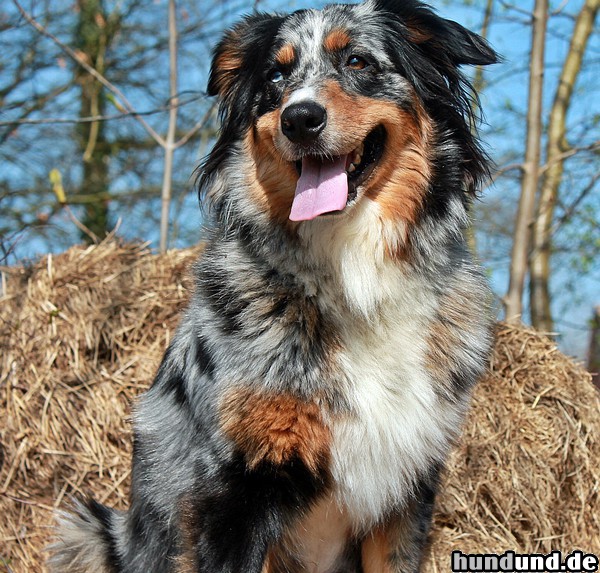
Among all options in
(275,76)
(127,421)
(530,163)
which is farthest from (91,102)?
(275,76)

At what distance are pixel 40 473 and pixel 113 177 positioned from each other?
1002 centimetres

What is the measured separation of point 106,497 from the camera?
4.14 meters

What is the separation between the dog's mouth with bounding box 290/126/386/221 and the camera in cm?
287

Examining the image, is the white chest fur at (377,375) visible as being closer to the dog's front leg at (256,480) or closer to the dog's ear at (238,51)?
the dog's front leg at (256,480)

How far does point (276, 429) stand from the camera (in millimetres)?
2678

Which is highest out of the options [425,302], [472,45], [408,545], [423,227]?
[472,45]

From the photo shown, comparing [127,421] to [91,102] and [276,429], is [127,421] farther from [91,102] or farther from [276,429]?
[91,102]

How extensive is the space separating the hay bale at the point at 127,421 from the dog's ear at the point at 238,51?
160 cm

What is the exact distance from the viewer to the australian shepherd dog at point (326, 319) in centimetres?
274

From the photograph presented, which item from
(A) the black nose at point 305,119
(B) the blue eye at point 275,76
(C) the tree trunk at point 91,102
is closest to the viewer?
(A) the black nose at point 305,119

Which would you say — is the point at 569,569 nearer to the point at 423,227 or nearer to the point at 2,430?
the point at 423,227

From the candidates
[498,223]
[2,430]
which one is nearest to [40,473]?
[2,430]

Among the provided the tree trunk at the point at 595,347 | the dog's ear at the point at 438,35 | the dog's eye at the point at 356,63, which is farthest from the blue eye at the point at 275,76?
the tree trunk at the point at 595,347

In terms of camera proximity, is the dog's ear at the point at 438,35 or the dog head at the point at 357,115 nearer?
the dog head at the point at 357,115
